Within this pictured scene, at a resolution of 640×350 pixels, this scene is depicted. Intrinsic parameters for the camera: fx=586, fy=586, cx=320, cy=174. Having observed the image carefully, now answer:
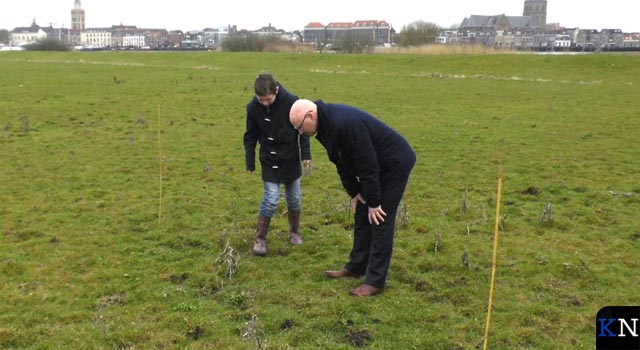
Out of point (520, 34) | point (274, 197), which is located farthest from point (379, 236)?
point (520, 34)

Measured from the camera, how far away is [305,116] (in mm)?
5352

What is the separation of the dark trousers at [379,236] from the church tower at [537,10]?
16454 cm

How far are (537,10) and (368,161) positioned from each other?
553 feet

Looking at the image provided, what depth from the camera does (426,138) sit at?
1573 centimetres

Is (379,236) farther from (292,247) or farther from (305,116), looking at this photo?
(292,247)

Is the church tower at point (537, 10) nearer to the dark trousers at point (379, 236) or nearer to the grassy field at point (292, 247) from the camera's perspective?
the grassy field at point (292, 247)

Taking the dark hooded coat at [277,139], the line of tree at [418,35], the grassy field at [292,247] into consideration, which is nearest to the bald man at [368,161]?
the grassy field at [292,247]

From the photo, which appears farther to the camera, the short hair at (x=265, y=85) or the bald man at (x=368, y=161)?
the short hair at (x=265, y=85)

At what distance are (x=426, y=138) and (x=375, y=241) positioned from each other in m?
10.2

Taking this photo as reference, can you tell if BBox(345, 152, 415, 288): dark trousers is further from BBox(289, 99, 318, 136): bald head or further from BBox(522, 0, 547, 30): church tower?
BBox(522, 0, 547, 30): church tower

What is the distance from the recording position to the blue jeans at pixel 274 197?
7.06 metres

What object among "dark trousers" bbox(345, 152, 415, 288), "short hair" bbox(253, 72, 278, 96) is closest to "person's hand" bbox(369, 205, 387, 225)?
"dark trousers" bbox(345, 152, 415, 288)

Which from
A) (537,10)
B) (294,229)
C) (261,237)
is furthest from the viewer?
(537,10)

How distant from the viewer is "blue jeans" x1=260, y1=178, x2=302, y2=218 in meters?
7.06
